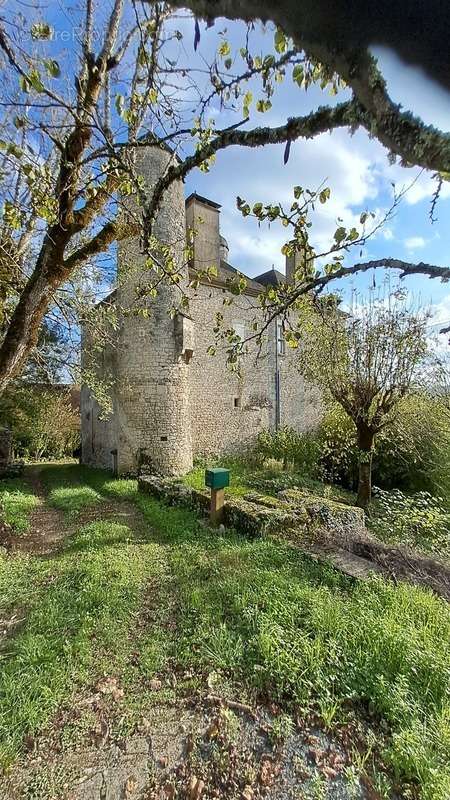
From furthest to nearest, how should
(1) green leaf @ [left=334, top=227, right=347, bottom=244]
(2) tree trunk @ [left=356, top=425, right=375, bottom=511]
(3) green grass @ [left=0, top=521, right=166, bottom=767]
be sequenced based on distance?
(2) tree trunk @ [left=356, top=425, right=375, bottom=511] < (3) green grass @ [left=0, top=521, right=166, bottom=767] < (1) green leaf @ [left=334, top=227, right=347, bottom=244]

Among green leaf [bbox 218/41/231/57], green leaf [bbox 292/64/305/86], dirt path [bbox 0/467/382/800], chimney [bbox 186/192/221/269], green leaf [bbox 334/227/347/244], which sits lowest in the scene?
dirt path [bbox 0/467/382/800]

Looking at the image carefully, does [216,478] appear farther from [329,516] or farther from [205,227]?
[205,227]

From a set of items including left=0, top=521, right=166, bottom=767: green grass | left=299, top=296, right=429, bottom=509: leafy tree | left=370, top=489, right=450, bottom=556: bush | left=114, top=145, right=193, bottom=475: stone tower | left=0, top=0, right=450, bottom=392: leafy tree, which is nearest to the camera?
left=0, top=0, right=450, bottom=392: leafy tree

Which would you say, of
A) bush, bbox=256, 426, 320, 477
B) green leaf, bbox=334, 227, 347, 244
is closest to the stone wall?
bush, bbox=256, 426, 320, 477

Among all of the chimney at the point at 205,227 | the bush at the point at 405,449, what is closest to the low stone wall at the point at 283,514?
the bush at the point at 405,449

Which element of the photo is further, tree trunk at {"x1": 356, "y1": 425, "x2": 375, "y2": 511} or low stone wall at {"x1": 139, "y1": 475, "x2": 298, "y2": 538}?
tree trunk at {"x1": 356, "y1": 425, "x2": 375, "y2": 511}

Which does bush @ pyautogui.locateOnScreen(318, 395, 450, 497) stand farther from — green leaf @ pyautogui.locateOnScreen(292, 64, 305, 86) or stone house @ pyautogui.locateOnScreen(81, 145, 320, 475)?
green leaf @ pyautogui.locateOnScreen(292, 64, 305, 86)

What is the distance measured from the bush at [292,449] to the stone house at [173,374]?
65cm

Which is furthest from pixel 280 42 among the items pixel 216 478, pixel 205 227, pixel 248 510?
pixel 205 227

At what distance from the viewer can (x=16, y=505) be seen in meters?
7.63

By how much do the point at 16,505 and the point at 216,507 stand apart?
4632 millimetres

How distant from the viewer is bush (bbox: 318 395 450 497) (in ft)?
30.5

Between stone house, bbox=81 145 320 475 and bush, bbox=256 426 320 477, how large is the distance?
2.13ft

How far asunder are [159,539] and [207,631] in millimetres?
2719
